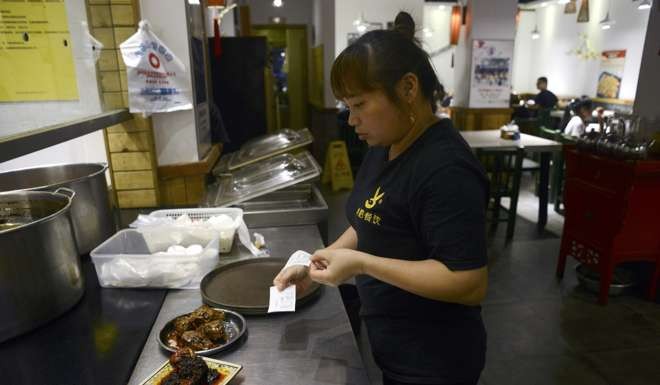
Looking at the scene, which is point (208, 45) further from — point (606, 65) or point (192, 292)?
point (606, 65)

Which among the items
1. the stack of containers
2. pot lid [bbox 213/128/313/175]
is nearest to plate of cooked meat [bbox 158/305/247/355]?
the stack of containers

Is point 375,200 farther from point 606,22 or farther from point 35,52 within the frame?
point 606,22

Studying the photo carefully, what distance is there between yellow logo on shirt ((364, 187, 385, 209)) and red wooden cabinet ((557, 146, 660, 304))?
2488mm

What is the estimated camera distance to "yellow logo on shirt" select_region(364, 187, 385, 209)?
3.80ft

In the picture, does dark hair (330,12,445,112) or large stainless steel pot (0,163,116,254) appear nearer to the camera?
dark hair (330,12,445,112)

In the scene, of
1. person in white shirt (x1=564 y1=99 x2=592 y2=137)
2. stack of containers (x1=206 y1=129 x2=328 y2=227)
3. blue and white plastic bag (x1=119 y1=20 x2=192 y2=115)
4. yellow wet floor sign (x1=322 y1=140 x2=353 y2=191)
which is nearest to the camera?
blue and white plastic bag (x1=119 y1=20 x2=192 y2=115)

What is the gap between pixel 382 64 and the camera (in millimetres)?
1024

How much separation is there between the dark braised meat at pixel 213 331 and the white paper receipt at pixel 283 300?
0.47ft

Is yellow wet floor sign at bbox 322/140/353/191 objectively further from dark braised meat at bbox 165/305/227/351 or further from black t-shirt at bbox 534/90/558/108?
black t-shirt at bbox 534/90/558/108

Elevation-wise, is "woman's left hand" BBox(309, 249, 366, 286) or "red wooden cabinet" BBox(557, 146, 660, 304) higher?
"woman's left hand" BBox(309, 249, 366, 286)

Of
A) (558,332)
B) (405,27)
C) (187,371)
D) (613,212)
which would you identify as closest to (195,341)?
(187,371)

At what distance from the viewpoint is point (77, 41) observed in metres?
1.86

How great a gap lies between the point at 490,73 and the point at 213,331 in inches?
266

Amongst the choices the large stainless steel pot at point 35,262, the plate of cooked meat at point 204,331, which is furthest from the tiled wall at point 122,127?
the plate of cooked meat at point 204,331
